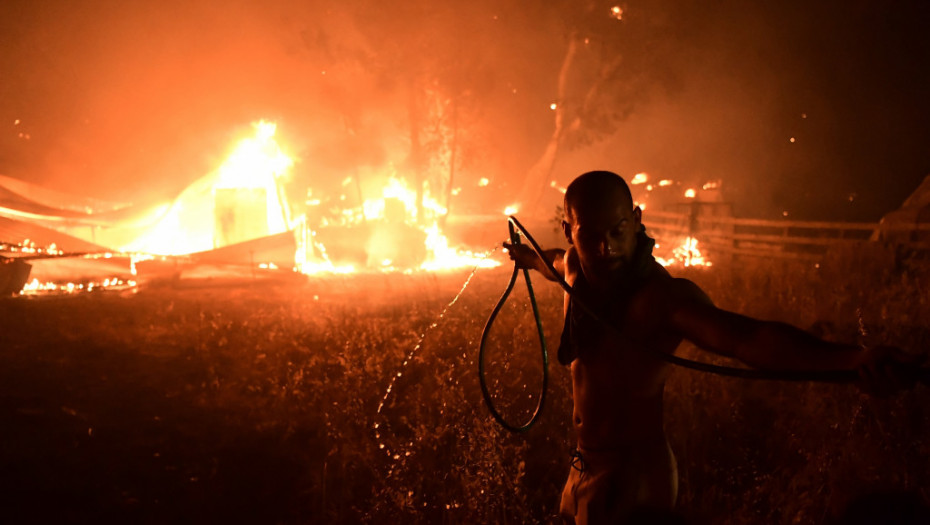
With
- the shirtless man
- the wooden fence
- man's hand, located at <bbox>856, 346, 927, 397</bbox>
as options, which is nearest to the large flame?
the wooden fence

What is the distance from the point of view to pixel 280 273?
14242 mm

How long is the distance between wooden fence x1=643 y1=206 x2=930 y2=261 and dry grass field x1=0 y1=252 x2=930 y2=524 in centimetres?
498

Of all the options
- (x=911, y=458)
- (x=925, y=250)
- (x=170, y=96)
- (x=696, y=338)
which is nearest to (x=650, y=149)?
(x=925, y=250)

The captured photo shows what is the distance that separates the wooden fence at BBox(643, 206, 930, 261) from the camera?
12.5 m

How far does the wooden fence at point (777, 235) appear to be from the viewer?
493 inches

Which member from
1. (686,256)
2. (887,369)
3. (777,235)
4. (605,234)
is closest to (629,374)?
(605,234)

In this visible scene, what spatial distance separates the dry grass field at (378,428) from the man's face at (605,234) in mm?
914

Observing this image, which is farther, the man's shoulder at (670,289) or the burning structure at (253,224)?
the burning structure at (253,224)

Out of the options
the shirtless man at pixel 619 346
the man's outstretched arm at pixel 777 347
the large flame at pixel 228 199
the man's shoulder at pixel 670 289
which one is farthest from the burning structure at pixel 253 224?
the man's outstretched arm at pixel 777 347

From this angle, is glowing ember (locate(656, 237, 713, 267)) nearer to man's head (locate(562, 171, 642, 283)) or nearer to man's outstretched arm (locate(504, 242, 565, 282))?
man's outstretched arm (locate(504, 242, 565, 282))

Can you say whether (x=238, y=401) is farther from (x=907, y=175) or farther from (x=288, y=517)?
(x=907, y=175)

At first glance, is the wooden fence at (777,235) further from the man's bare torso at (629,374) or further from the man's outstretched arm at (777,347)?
the man's outstretched arm at (777,347)

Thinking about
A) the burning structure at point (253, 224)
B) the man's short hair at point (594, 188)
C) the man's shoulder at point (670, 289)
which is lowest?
the man's shoulder at point (670, 289)

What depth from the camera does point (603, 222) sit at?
236 centimetres
